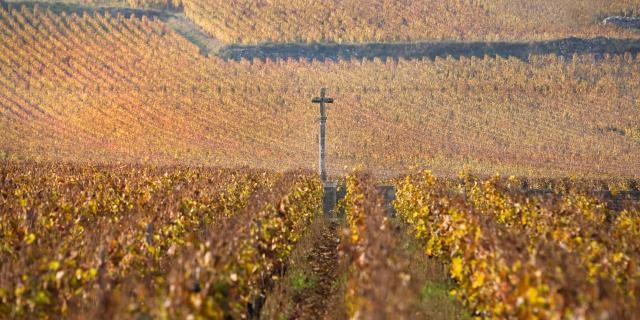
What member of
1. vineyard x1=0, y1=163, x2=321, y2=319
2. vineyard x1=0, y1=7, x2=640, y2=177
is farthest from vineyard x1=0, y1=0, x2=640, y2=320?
vineyard x1=0, y1=7, x2=640, y2=177

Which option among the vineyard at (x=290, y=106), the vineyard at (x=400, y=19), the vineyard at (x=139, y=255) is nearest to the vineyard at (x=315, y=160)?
the vineyard at (x=139, y=255)

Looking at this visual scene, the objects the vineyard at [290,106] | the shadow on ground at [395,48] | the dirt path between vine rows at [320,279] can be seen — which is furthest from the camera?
the shadow on ground at [395,48]

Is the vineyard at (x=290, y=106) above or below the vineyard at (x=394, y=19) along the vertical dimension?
below

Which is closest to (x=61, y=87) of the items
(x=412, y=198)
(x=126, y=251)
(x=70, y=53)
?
(x=70, y=53)

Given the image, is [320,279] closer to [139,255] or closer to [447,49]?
[139,255]

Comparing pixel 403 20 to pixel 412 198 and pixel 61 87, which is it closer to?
pixel 61 87

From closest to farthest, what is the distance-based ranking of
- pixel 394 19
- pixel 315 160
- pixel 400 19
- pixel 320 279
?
pixel 320 279, pixel 315 160, pixel 400 19, pixel 394 19

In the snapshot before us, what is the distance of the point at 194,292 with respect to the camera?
5.23 m

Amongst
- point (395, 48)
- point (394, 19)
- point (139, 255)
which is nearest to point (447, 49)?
point (395, 48)

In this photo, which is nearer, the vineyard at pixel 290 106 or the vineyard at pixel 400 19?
the vineyard at pixel 290 106

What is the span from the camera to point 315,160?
1928 inches

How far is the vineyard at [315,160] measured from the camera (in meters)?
6.04

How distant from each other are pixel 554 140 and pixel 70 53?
48327mm

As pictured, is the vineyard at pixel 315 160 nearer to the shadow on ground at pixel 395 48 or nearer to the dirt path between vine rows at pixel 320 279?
the dirt path between vine rows at pixel 320 279
